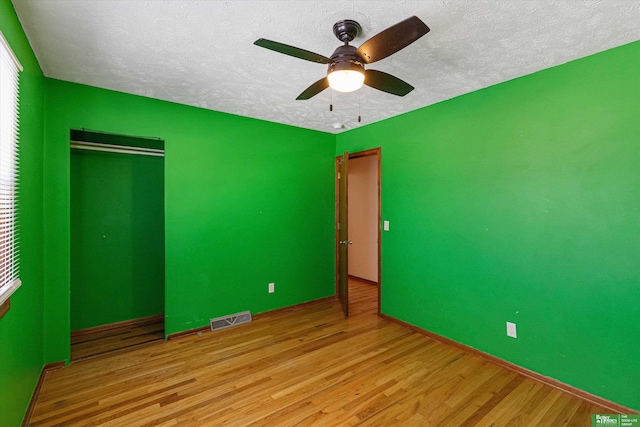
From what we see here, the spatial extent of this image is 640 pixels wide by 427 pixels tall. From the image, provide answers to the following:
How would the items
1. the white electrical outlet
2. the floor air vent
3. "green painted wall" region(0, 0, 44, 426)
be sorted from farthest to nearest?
the floor air vent
the white electrical outlet
"green painted wall" region(0, 0, 44, 426)

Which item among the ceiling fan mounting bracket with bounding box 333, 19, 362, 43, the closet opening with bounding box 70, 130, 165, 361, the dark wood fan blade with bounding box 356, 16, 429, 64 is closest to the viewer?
the dark wood fan blade with bounding box 356, 16, 429, 64

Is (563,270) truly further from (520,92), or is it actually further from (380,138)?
(380,138)

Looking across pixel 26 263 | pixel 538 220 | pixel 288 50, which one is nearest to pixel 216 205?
pixel 26 263

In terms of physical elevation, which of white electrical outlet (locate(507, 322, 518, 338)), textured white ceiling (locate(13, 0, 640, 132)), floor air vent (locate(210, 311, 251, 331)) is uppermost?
textured white ceiling (locate(13, 0, 640, 132))

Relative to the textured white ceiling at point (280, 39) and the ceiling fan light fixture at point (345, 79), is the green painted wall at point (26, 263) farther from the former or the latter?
the ceiling fan light fixture at point (345, 79)

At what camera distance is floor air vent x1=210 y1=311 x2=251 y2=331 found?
3.33 meters

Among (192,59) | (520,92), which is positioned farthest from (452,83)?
(192,59)

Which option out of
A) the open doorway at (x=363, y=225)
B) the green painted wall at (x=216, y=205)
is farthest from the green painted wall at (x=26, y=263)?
the open doorway at (x=363, y=225)

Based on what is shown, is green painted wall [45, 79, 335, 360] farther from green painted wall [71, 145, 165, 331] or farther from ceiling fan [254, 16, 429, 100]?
ceiling fan [254, 16, 429, 100]

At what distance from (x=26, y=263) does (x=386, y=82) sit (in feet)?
8.94

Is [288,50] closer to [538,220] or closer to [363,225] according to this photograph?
[538,220]

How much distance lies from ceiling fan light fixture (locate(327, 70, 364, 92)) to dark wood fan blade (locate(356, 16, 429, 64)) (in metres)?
0.10

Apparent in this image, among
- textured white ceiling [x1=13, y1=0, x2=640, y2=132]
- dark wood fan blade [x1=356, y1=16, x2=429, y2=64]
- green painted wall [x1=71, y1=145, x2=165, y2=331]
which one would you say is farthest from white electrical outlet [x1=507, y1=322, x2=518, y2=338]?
green painted wall [x1=71, y1=145, x2=165, y2=331]

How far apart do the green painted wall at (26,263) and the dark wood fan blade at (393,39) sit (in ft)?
6.10
